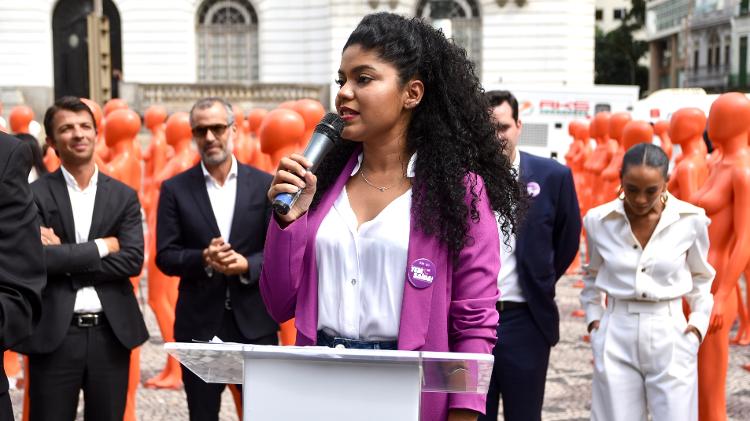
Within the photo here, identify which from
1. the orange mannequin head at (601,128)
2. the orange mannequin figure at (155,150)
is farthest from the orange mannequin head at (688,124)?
the orange mannequin head at (601,128)

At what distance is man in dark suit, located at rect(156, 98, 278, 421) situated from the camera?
494 centimetres

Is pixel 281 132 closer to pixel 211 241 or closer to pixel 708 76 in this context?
pixel 211 241

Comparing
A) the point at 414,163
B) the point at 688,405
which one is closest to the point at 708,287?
the point at 688,405

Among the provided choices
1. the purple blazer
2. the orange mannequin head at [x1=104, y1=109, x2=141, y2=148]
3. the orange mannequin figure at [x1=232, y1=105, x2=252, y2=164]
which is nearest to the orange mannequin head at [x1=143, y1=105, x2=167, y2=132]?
the orange mannequin figure at [x1=232, y1=105, x2=252, y2=164]

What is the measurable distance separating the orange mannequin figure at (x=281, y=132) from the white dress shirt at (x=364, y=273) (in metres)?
4.20

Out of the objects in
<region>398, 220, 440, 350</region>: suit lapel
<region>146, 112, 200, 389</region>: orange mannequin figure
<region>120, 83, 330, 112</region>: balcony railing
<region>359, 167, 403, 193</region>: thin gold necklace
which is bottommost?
<region>146, 112, 200, 389</region>: orange mannequin figure

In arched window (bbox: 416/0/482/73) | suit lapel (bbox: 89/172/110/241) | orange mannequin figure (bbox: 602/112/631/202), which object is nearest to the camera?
suit lapel (bbox: 89/172/110/241)

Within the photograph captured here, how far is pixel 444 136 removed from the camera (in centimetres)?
285

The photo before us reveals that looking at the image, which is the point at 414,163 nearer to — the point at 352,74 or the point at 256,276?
the point at 352,74

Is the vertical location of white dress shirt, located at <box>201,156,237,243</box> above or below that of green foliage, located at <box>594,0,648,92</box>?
below

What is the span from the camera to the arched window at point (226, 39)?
35844 mm

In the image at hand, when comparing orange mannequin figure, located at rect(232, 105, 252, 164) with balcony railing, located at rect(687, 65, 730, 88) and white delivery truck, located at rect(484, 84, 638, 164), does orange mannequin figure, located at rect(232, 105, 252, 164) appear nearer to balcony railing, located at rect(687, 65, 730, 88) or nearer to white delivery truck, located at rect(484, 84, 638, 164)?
white delivery truck, located at rect(484, 84, 638, 164)

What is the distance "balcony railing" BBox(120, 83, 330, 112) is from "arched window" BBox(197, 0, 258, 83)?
3416mm

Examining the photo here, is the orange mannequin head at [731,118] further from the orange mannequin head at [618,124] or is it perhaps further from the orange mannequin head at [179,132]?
the orange mannequin head at [618,124]
